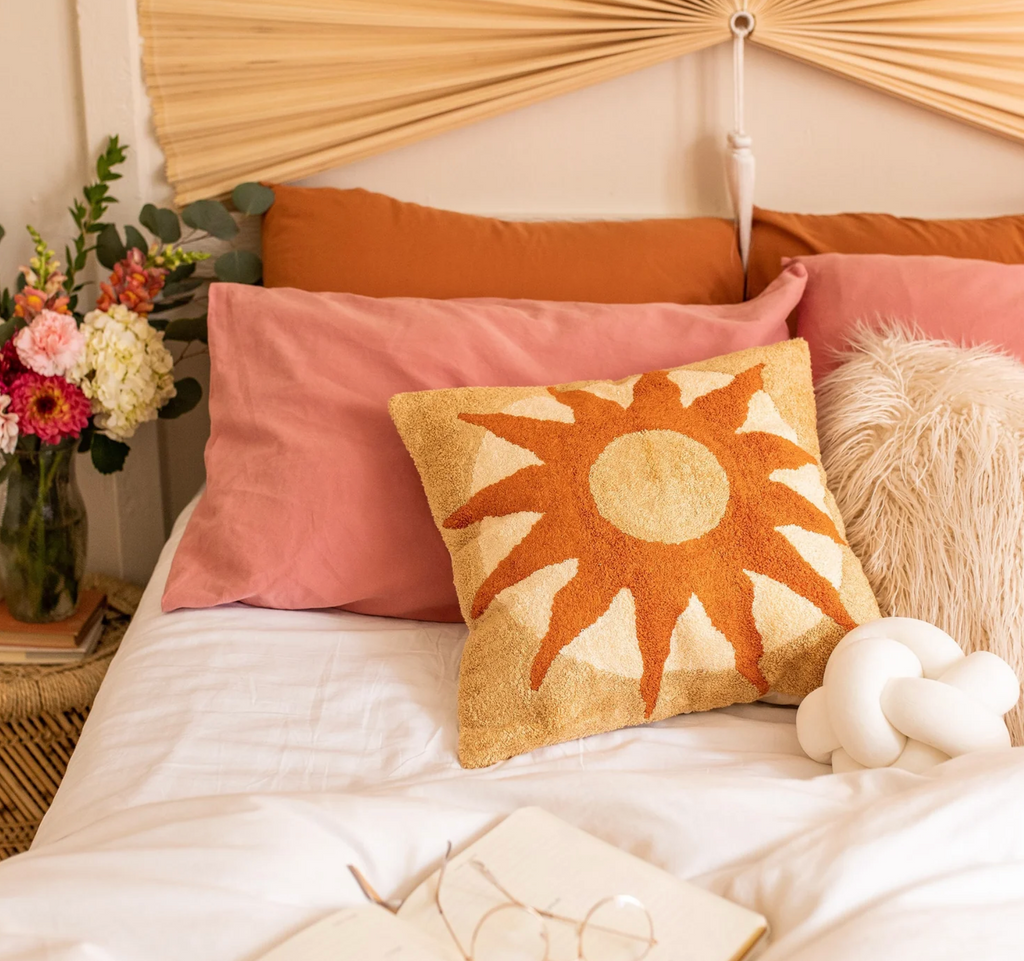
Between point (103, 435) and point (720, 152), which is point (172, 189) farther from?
point (720, 152)

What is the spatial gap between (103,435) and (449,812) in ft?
3.28

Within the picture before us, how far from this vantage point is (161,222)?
4.96ft

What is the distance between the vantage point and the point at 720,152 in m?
1.65

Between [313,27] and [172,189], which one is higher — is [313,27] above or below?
above

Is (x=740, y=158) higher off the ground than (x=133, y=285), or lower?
higher

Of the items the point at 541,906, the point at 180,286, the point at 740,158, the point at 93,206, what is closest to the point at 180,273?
the point at 180,286

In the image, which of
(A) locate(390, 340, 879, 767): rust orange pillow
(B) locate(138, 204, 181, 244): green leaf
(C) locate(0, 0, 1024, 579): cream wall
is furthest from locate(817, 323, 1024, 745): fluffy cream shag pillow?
(B) locate(138, 204, 181, 244): green leaf

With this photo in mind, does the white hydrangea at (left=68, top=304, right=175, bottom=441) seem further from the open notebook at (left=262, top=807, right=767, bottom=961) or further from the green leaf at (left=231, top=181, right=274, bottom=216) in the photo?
the open notebook at (left=262, top=807, right=767, bottom=961)

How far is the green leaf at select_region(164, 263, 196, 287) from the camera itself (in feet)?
5.03

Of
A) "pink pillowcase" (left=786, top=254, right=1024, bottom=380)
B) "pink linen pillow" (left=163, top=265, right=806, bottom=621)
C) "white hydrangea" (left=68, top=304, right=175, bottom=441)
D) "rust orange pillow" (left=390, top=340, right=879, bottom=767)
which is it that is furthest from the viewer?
"white hydrangea" (left=68, top=304, right=175, bottom=441)

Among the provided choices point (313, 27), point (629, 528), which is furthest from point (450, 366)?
point (313, 27)

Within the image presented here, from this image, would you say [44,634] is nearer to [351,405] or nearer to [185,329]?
[185,329]

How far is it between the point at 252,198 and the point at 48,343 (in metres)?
0.38

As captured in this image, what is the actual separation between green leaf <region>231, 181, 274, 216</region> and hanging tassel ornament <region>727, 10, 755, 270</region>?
0.72 m
